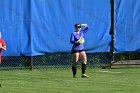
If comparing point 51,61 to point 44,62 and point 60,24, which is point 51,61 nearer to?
point 44,62

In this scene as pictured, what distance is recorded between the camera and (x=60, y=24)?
19.4m

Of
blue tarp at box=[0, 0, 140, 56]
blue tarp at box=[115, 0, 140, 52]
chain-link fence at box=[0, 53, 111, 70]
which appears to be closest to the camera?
blue tarp at box=[0, 0, 140, 56]

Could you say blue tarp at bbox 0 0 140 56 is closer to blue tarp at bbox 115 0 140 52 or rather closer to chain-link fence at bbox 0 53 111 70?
blue tarp at bbox 115 0 140 52

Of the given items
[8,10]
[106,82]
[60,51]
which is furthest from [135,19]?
[106,82]

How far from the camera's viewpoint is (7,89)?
12.1 m

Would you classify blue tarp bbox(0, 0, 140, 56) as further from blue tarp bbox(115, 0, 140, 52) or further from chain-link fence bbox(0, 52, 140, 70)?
chain-link fence bbox(0, 52, 140, 70)

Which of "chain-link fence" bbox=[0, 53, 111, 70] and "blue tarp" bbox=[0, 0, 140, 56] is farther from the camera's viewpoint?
"chain-link fence" bbox=[0, 53, 111, 70]

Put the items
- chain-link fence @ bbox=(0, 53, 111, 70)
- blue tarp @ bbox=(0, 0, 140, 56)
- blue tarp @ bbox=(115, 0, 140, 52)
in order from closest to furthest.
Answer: blue tarp @ bbox=(0, 0, 140, 56), chain-link fence @ bbox=(0, 53, 111, 70), blue tarp @ bbox=(115, 0, 140, 52)

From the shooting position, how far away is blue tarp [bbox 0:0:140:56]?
1897 centimetres

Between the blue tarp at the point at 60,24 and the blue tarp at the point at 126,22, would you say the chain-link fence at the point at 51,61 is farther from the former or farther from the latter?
the blue tarp at the point at 126,22

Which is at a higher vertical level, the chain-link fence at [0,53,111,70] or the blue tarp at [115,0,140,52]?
the blue tarp at [115,0,140,52]

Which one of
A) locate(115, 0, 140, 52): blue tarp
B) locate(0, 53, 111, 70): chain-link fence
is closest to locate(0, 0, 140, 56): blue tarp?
locate(115, 0, 140, 52): blue tarp

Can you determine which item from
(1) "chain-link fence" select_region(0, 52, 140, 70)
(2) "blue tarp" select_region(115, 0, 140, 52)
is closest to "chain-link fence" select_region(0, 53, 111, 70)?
(1) "chain-link fence" select_region(0, 52, 140, 70)

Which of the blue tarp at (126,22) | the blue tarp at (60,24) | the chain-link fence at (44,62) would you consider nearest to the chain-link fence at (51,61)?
the chain-link fence at (44,62)
